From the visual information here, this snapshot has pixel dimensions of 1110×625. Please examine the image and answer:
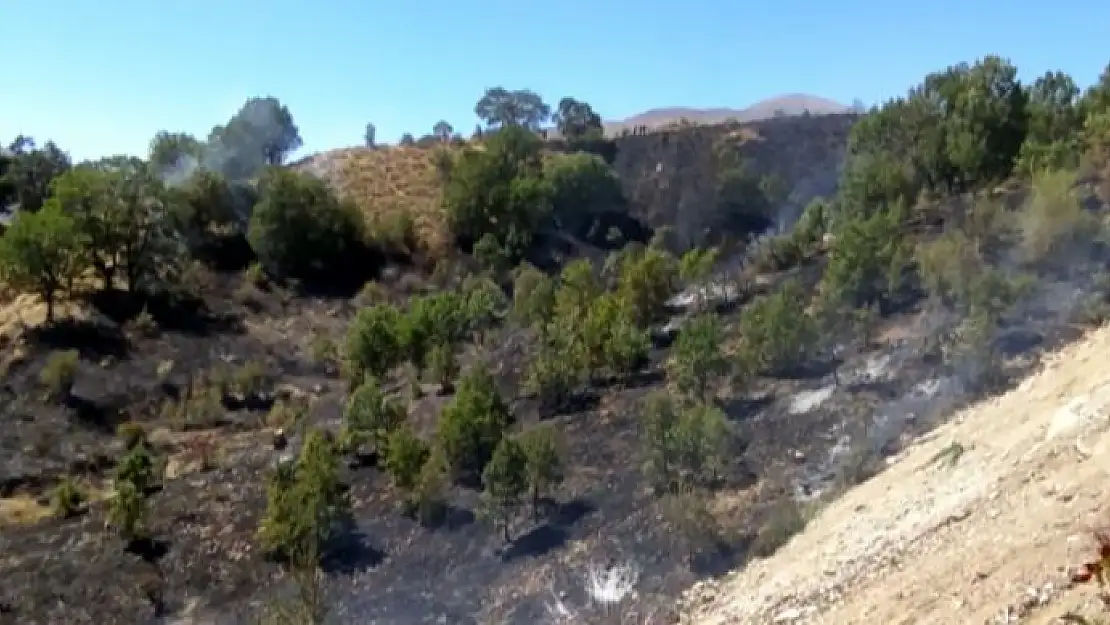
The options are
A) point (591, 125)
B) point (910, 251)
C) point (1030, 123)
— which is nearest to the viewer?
point (910, 251)

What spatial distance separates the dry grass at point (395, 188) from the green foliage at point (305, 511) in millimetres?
31011

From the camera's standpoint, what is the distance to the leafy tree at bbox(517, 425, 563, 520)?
59.2 ft

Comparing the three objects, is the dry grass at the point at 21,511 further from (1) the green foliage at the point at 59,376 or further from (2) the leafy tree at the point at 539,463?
(2) the leafy tree at the point at 539,463

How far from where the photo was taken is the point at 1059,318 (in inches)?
739

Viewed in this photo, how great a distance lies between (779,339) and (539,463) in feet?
18.6

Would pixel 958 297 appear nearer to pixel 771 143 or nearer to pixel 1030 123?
pixel 1030 123

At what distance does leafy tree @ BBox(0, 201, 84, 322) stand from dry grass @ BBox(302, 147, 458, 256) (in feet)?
47.9

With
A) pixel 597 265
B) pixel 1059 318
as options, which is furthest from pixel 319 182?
pixel 1059 318

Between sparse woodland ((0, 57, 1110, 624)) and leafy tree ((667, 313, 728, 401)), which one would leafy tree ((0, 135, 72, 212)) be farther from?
leafy tree ((667, 313, 728, 401))

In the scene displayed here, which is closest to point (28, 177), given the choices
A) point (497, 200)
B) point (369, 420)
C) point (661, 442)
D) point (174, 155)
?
point (174, 155)

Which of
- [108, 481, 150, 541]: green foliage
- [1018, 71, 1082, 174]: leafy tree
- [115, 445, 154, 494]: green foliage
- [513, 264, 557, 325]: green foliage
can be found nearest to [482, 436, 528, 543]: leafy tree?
[108, 481, 150, 541]: green foliage

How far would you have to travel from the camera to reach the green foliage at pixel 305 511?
59.7ft

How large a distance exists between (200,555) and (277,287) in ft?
87.0

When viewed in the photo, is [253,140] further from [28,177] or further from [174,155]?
[28,177]
